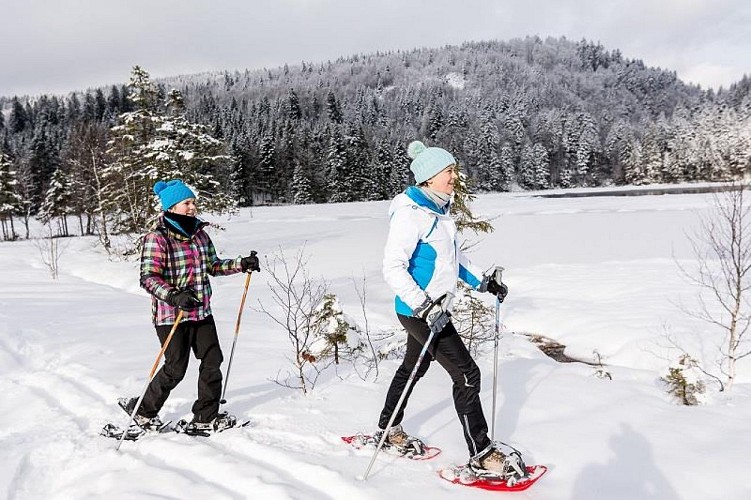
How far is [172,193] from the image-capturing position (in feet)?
12.3

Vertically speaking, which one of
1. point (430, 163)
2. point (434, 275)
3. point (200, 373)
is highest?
point (430, 163)

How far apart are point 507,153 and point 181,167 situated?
76.0 meters

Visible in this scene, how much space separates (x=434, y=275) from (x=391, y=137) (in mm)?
102988

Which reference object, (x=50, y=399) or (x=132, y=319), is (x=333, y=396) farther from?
(x=132, y=319)

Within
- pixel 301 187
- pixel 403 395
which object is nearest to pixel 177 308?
pixel 403 395

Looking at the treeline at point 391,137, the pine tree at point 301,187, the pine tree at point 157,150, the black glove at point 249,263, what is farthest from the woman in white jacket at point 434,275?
the pine tree at point 301,187

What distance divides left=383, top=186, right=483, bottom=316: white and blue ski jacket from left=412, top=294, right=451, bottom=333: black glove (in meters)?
0.03

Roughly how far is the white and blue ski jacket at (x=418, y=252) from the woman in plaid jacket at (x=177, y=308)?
4.60 feet

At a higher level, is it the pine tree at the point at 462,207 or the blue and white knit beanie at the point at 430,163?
the blue and white knit beanie at the point at 430,163

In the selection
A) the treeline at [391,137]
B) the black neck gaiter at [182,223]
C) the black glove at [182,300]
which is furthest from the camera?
the treeline at [391,137]

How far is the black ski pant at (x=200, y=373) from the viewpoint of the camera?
3.83m

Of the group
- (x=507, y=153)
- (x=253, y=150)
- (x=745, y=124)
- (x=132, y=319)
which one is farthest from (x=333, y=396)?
(x=745, y=124)

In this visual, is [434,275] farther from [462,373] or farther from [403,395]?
[403,395]

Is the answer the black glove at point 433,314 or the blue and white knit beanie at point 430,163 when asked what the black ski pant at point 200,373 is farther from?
the blue and white knit beanie at point 430,163
